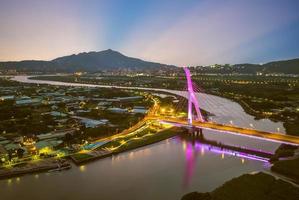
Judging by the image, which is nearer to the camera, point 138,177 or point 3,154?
point 138,177

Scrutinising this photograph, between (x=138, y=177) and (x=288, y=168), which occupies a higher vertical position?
(x=288, y=168)

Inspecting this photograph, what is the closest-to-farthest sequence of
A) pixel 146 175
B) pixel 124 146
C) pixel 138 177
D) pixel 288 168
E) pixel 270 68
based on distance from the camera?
pixel 288 168 → pixel 138 177 → pixel 146 175 → pixel 124 146 → pixel 270 68

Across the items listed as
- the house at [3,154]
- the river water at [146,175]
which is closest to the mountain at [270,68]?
the river water at [146,175]

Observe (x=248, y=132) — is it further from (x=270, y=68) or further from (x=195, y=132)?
(x=270, y=68)

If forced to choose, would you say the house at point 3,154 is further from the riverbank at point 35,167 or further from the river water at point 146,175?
the river water at point 146,175

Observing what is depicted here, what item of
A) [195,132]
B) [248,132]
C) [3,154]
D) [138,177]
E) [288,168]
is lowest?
[138,177]

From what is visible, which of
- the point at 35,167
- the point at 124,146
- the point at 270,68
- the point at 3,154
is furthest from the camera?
the point at 270,68

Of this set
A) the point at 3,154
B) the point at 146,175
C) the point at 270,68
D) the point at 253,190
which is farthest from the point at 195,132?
the point at 270,68
